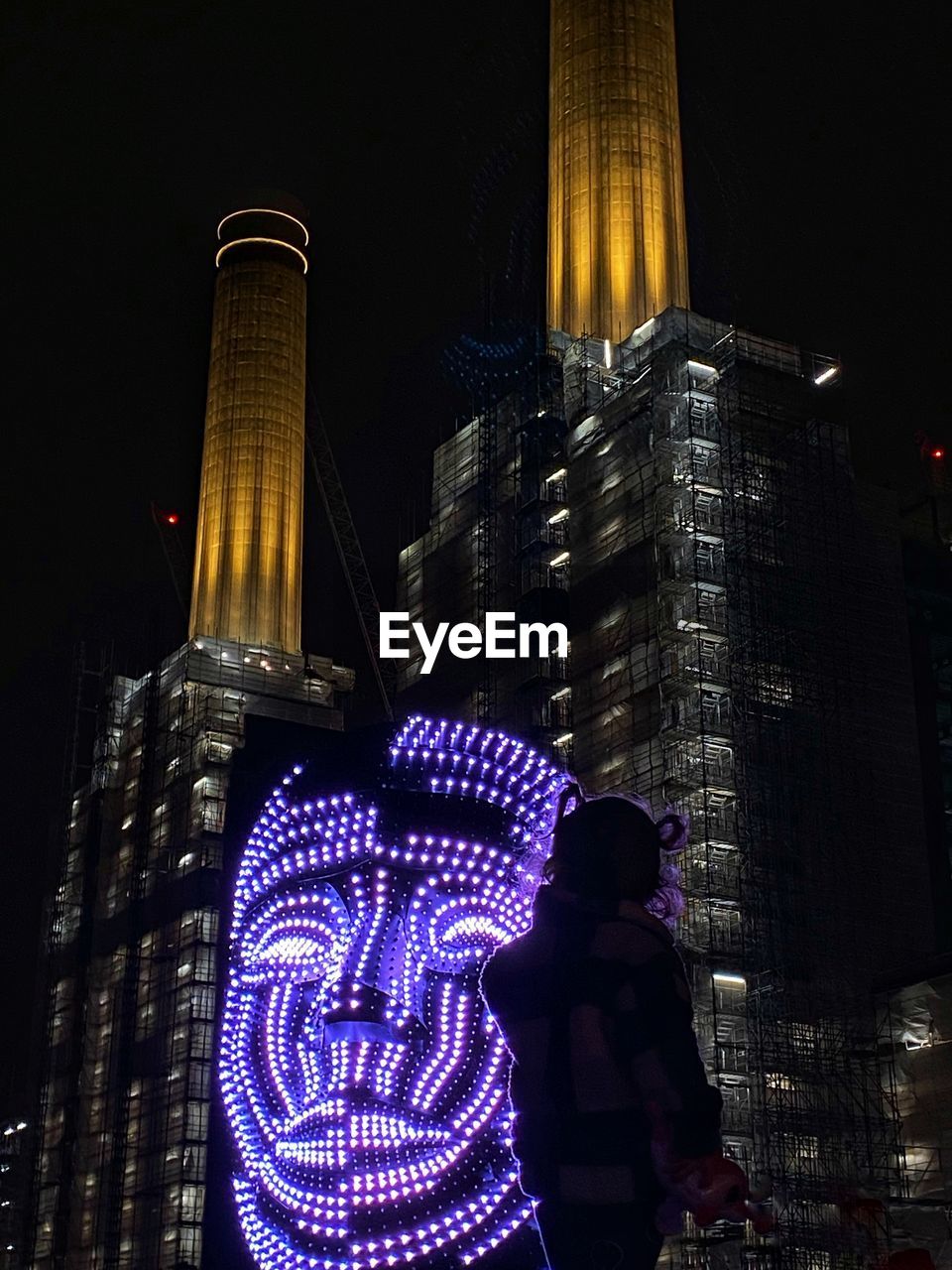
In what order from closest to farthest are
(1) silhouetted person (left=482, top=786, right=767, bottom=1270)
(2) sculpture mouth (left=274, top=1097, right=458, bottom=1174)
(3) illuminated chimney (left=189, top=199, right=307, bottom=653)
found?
(1) silhouetted person (left=482, top=786, right=767, bottom=1270)
(2) sculpture mouth (left=274, top=1097, right=458, bottom=1174)
(3) illuminated chimney (left=189, top=199, right=307, bottom=653)

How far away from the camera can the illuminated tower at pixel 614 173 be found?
4997 cm

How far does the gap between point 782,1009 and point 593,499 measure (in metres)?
15.2

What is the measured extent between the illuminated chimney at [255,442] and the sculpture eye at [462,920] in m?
55.9

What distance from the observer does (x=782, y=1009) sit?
37.1 metres

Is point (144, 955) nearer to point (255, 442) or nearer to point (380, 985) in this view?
point (255, 442)

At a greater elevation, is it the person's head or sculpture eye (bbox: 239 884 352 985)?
sculpture eye (bbox: 239 884 352 985)

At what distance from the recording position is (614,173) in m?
50.8

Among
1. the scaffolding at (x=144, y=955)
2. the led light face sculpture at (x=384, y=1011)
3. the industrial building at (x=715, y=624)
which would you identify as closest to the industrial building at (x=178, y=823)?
the scaffolding at (x=144, y=955)

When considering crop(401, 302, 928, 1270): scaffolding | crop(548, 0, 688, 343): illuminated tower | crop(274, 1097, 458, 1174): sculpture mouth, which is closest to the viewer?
crop(274, 1097, 458, 1174): sculpture mouth

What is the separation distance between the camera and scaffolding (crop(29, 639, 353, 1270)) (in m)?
58.4

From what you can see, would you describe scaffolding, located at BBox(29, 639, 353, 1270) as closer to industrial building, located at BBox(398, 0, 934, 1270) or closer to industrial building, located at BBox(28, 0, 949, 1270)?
industrial building, located at BBox(28, 0, 949, 1270)

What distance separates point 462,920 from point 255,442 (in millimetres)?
60651

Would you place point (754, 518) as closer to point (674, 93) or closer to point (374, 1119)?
point (674, 93)

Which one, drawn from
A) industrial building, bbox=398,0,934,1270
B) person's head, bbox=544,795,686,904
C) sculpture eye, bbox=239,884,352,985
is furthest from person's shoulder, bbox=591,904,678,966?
industrial building, bbox=398,0,934,1270
